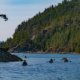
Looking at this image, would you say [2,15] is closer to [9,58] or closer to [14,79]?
[14,79]

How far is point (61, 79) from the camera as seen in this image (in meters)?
72.8

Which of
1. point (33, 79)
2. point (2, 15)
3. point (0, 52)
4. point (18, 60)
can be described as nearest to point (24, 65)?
point (0, 52)

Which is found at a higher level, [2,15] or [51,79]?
[2,15]

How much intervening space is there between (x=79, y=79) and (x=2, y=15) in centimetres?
3288

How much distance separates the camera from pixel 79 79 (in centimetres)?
7206

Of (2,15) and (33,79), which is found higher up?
(2,15)

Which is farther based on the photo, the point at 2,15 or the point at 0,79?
the point at 0,79

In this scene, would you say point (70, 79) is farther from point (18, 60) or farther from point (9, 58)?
point (18, 60)

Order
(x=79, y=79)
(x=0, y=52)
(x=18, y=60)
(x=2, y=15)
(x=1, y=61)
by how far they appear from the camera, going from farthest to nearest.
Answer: (x=18, y=60)
(x=1, y=61)
(x=0, y=52)
(x=79, y=79)
(x=2, y=15)

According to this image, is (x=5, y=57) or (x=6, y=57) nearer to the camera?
(x=5, y=57)

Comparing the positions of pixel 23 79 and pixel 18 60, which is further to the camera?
pixel 18 60

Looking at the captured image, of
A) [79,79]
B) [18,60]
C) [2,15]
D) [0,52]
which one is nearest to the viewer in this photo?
[2,15]

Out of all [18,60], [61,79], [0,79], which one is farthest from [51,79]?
[18,60]

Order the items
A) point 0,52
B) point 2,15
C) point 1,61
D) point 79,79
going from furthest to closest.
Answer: point 1,61
point 0,52
point 79,79
point 2,15
